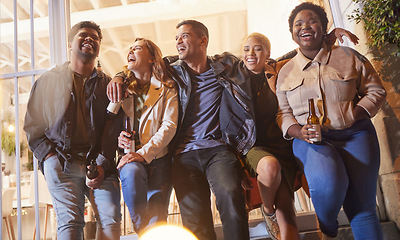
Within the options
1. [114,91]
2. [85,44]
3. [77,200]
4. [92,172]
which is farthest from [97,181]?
[85,44]

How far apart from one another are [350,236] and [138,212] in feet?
5.12

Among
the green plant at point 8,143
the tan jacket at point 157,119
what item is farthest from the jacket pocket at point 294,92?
the green plant at point 8,143

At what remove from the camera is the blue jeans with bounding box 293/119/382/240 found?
2.33m

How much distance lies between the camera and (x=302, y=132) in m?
2.49

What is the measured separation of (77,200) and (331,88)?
191 cm

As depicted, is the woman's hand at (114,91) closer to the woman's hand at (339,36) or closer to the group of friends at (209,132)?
the group of friends at (209,132)

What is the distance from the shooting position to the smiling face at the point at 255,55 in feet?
9.11

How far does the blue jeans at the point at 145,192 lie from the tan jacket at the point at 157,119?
105mm

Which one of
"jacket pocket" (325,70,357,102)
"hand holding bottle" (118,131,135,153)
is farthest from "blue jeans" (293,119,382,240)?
"hand holding bottle" (118,131,135,153)

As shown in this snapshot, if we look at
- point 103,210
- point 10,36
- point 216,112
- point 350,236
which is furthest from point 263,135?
point 10,36

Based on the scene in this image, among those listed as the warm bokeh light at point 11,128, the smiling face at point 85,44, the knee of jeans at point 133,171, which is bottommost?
the knee of jeans at point 133,171

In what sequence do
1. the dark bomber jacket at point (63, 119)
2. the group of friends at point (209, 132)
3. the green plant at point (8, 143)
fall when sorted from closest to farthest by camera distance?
the group of friends at point (209, 132)
the dark bomber jacket at point (63, 119)
the green plant at point (8, 143)

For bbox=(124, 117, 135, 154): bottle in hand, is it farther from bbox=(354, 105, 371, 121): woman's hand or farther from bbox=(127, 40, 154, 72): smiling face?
bbox=(354, 105, 371, 121): woman's hand

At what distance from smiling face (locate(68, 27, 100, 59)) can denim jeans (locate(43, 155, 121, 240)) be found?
2.65 feet
